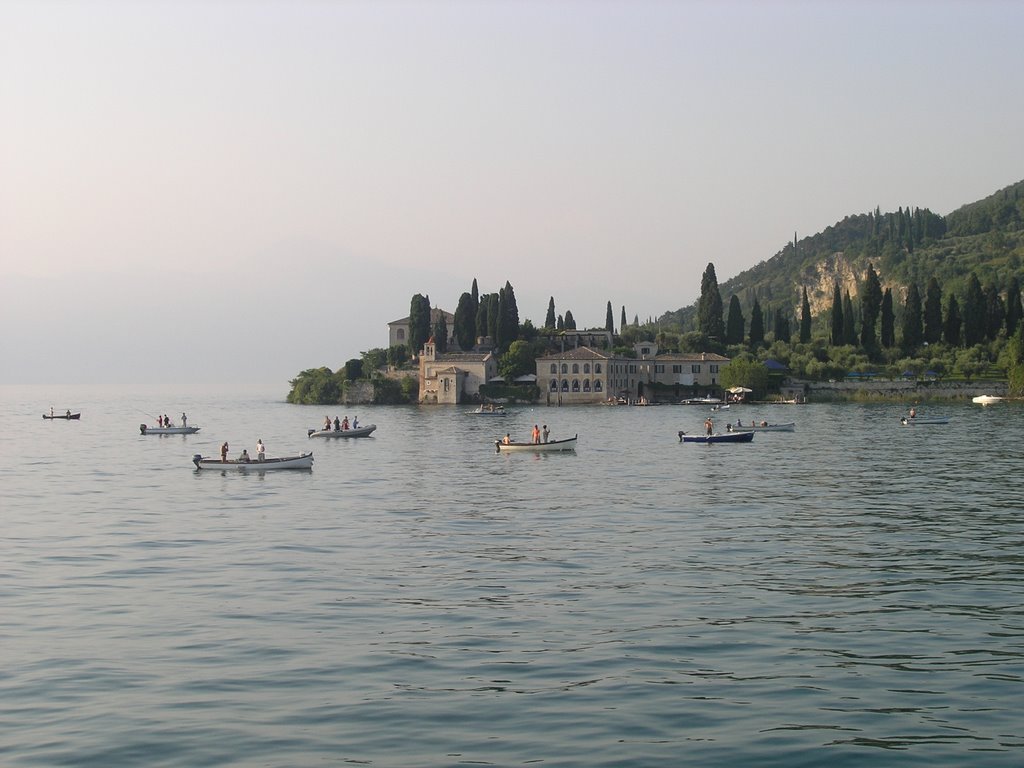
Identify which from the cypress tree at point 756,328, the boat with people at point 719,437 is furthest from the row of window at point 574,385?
the boat with people at point 719,437

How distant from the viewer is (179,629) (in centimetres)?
2133

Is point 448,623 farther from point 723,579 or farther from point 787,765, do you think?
point 787,765

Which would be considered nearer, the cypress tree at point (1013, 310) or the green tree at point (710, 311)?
the cypress tree at point (1013, 310)

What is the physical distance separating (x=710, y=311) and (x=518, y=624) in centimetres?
15058

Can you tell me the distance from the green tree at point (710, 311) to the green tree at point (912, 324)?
84.8 feet

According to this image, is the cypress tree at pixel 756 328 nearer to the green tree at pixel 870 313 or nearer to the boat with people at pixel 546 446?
the green tree at pixel 870 313

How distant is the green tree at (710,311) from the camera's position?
166 meters

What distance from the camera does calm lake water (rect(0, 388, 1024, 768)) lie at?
49.6ft

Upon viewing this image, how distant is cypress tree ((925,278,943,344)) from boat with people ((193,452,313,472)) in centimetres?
11467

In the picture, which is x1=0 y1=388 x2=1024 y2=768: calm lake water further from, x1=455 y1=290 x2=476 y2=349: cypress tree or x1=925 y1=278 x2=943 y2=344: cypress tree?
x1=455 y1=290 x2=476 y2=349: cypress tree

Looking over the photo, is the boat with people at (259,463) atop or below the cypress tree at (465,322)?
below

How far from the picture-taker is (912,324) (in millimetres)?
151875

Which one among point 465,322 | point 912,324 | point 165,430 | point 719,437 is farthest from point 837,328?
point 165,430

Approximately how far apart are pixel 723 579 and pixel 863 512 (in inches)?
526
